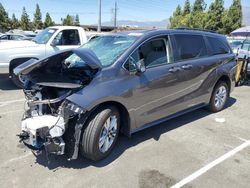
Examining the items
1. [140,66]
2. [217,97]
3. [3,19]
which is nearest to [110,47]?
[140,66]

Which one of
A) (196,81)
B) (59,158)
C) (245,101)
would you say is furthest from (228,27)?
(59,158)

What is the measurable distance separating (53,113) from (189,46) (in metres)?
2.93

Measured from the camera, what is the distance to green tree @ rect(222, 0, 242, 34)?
3472cm

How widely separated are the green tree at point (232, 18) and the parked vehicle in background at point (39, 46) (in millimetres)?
30449

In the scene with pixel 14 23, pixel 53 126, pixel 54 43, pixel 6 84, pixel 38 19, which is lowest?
pixel 6 84

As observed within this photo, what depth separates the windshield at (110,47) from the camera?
397 centimetres

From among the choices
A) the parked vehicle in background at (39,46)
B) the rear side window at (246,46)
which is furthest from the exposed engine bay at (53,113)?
the rear side window at (246,46)

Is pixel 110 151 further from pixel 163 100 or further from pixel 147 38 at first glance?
pixel 147 38

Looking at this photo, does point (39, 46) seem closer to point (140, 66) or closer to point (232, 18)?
point (140, 66)

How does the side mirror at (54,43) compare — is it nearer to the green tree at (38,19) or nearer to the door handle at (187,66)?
the door handle at (187,66)

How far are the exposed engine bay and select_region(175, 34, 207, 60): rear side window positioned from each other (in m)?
1.85

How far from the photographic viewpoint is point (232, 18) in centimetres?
3503

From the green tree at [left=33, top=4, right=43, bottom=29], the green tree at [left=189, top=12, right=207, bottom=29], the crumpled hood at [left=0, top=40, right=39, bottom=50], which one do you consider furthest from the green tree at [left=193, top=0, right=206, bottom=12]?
the crumpled hood at [left=0, top=40, right=39, bottom=50]

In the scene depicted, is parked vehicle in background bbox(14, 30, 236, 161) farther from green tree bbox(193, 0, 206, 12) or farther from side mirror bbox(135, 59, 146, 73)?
green tree bbox(193, 0, 206, 12)
